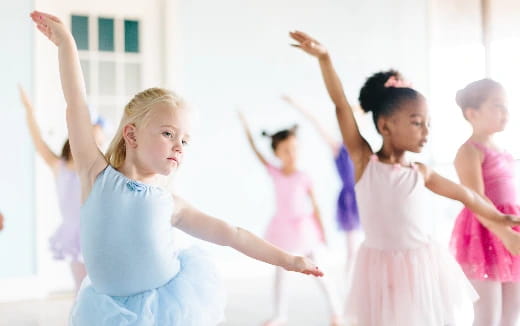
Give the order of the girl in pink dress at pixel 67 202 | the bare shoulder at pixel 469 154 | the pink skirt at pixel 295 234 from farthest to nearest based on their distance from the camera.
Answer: the pink skirt at pixel 295 234, the girl in pink dress at pixel 67 202, the bare shoulder at pixel 469 154

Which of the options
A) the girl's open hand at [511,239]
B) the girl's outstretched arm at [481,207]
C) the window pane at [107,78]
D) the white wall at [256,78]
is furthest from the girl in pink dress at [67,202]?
the girl's open hand at [511,239]

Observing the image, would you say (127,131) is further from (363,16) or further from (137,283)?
(363,16)

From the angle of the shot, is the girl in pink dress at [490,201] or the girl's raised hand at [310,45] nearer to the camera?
the girl's raised hand at [310,45]

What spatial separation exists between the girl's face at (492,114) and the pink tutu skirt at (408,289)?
0.47m

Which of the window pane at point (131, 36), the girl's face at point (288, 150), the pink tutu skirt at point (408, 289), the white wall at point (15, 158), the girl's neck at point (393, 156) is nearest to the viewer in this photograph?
the pink tutu skirt at point (408, 289)

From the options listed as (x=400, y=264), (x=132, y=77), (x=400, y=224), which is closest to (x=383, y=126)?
(x=400, y=224)

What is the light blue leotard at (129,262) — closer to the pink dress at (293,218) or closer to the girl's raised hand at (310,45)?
the girl's raised hand at (310,45)

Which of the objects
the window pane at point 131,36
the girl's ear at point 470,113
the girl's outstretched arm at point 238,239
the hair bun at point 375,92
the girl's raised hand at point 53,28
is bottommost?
the girl's outstretched arm at point 238,239

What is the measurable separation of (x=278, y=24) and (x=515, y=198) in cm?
249

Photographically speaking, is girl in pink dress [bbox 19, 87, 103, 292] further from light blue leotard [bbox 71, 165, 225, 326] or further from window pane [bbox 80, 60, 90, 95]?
light blue leotard [bbox 71, 165, 225, 326]

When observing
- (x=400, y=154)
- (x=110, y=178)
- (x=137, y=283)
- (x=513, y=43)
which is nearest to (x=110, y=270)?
(x=137, y=283)

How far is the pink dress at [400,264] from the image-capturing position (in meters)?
1.61

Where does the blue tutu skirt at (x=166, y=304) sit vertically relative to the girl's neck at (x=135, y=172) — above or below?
below

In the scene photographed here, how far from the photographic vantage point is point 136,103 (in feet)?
4.28
